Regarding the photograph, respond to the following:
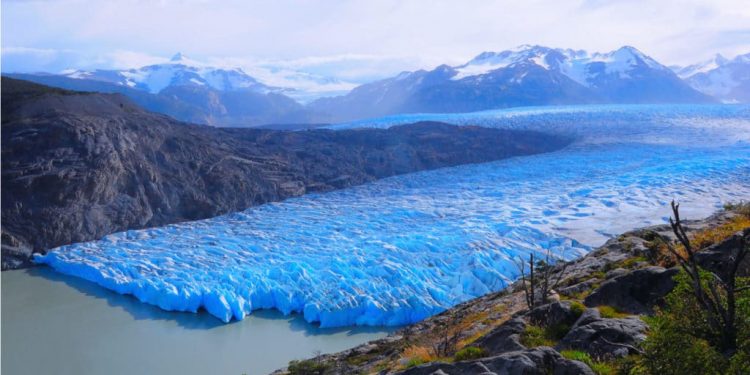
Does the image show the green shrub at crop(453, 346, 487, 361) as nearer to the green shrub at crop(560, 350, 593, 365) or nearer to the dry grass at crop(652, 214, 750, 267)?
the green shrub at crop(560, 350, 593, 365)

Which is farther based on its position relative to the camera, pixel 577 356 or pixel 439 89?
pixel 439 89

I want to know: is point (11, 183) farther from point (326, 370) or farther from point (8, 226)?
point (326, 370)

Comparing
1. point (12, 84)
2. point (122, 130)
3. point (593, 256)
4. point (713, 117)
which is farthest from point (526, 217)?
point (713, 117)

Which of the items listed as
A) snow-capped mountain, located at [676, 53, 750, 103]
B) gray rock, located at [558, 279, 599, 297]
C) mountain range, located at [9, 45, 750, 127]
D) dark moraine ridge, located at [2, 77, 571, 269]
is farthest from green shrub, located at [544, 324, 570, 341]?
snow-capped mountain, located at [676, 53, 750, 103]

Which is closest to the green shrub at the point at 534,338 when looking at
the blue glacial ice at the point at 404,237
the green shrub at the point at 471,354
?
the green shrub at the point at 471,354

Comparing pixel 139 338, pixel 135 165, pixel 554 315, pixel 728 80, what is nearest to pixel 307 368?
pixel 554 315

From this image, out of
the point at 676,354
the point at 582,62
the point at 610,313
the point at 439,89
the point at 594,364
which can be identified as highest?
the point at 582,62

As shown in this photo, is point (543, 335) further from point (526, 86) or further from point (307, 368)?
point (526, 86)
